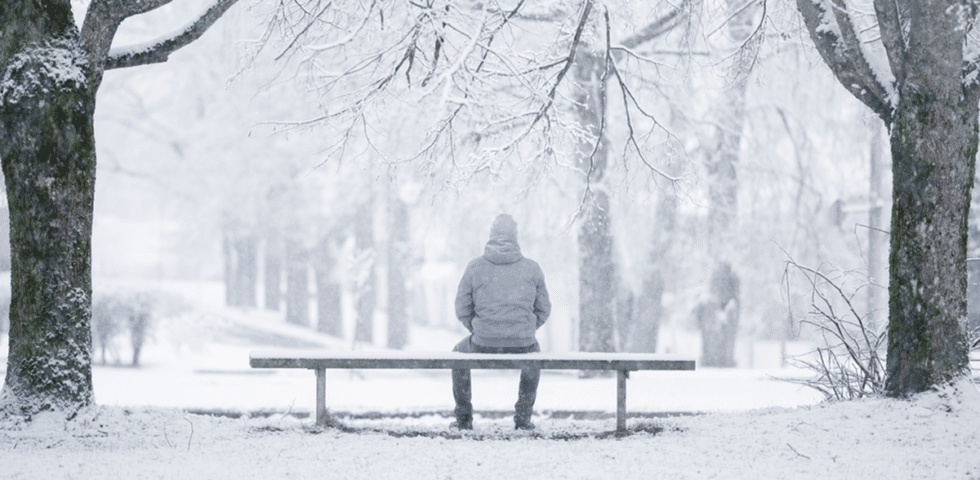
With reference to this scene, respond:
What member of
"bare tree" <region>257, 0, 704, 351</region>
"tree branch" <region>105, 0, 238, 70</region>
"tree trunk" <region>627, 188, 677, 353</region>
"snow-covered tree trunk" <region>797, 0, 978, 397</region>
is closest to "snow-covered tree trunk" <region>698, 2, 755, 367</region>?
"tree trunk" <region>627, 188, 677, 353</region>

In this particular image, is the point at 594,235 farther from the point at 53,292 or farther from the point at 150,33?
the point at 150,33

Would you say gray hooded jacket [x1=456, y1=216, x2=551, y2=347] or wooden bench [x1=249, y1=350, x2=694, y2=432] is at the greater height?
gray hooded jacket [x1=456, y1=216, x2=551, y2=347]

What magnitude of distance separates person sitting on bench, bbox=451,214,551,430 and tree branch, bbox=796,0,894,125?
2.55 m

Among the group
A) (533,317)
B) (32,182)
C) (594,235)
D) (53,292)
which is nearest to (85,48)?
(32,182)

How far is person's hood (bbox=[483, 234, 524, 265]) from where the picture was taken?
6062 millimetres

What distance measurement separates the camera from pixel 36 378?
17.6ft

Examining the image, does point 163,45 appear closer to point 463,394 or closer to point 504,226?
point 504,226

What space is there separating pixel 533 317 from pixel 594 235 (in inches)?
206

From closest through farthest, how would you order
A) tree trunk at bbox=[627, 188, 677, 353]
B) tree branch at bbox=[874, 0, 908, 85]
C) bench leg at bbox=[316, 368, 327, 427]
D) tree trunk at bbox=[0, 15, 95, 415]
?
tree trunk at bbox=[0, 15, 95, 415] < tree branch at bbox=[874, 0, 908, 85] < bench leg at bbox=[316, 368, 327, 427] < tree trunk at bbox=[627, 188, 677, 353]

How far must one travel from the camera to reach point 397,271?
856 inches

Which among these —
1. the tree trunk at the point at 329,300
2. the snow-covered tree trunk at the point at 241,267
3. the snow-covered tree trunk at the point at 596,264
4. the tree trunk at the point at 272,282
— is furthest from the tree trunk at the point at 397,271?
the snow-covered tree trunk at the point at 596,264

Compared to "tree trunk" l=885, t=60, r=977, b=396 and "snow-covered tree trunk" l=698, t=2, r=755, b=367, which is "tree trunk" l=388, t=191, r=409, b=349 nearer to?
"snow-covered tree trunk" l=698, t=2, r=755, b=367

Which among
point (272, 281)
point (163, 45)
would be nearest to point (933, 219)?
point (163, 45)

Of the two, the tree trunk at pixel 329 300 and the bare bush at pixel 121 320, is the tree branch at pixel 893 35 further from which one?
the tree trunk at pixel 329 300
